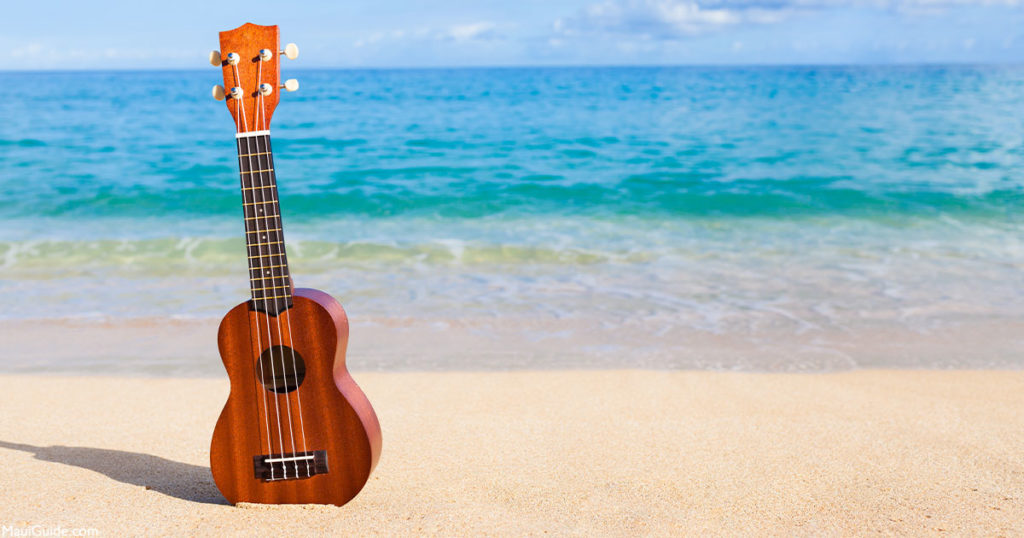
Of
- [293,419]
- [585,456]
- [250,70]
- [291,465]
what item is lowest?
[585,456]

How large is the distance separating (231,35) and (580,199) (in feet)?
27.0

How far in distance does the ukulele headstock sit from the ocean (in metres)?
2.17

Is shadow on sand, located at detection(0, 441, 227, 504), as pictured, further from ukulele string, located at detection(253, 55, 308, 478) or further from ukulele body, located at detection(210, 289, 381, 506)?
ukulele string, located at detection(253, 55, 308, 478)

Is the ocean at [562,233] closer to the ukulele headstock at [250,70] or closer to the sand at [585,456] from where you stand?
the sand at [585,456]

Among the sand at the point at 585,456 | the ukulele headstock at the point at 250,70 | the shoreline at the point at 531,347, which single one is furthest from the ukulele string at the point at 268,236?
the shoreline at the point at 531,347

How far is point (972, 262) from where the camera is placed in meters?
6.38

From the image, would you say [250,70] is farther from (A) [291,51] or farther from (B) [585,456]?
(B) [585,456]

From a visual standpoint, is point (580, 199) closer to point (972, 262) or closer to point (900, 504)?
point (972, 262)

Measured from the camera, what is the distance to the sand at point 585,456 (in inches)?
84.7

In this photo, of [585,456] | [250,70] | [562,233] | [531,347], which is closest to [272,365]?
[250,70]

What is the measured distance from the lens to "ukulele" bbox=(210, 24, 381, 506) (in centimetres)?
202

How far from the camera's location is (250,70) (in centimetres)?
202

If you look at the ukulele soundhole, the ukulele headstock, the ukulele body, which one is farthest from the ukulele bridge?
the ukulele headstock

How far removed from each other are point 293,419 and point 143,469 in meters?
0.76
